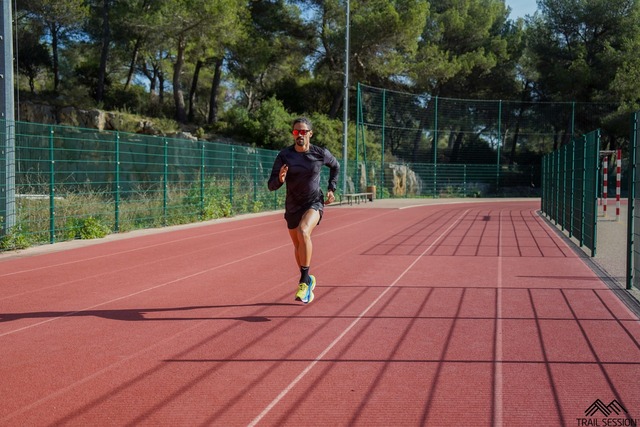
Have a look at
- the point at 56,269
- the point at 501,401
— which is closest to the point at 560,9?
the point at 56,269

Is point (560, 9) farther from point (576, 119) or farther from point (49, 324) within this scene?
point (49, 324)

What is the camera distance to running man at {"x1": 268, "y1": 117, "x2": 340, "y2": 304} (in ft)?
22.0

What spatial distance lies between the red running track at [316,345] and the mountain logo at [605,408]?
0.01 meters

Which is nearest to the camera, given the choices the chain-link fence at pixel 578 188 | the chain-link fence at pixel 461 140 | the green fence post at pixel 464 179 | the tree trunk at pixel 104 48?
the chain-link fence at pixel 578 188

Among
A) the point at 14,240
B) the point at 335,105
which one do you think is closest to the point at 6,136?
the point at 14,240

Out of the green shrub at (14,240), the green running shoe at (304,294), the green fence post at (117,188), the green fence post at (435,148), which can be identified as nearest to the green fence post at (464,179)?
the green fence post at (435,148)

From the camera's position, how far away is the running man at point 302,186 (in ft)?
22.0

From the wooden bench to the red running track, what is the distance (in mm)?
19246

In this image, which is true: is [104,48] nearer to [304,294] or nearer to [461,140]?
[461,140]

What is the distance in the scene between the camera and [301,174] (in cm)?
676

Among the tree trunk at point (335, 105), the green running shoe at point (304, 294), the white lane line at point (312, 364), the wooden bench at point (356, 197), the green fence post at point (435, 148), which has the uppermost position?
the tree trunk at point (335, 105)

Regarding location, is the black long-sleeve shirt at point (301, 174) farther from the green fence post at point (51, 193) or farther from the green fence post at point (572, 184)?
the green fence post at point (572, 184)

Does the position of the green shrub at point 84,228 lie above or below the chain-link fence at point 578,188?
below

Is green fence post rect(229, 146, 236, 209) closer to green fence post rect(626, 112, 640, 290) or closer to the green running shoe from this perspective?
the green running shoe
